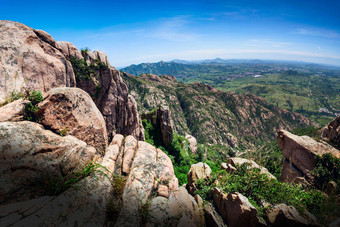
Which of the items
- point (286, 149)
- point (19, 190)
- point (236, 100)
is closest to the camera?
point (19, 190)

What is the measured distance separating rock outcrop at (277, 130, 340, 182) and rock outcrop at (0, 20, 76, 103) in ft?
103

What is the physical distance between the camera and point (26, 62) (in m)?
12.0

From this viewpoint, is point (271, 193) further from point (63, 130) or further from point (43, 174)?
point (63, 130)

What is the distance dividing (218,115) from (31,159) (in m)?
166

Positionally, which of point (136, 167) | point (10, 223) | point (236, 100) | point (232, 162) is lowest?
point (236, 100)

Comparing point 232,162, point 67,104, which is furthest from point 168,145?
point 67,104

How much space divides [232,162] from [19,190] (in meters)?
19.9

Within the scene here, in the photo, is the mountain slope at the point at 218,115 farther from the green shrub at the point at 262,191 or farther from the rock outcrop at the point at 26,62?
the green shrub at the point at 262,191

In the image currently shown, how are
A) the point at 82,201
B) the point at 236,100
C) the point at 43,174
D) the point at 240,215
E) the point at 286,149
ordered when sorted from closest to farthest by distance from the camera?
the point at 82,201, the point at 43,174, the point at 240,215, the point at 286,149, the point at 236,100

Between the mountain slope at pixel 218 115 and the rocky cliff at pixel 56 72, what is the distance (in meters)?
103

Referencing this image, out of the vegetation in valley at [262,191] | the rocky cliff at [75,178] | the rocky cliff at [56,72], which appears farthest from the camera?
the rocky cliff at [56,72]

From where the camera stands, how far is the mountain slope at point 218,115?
140 m

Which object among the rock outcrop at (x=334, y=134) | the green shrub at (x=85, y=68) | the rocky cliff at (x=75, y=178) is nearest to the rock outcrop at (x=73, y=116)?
the rocky cliff at (x=75, y=178)

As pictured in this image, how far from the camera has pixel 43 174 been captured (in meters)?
5.54
